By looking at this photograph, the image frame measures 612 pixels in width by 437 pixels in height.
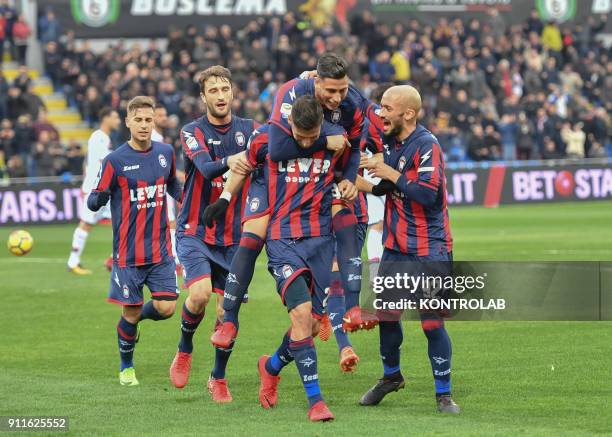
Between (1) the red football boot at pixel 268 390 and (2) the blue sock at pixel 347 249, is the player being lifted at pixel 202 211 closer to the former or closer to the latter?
(1) the red football boot at pixel 268 390

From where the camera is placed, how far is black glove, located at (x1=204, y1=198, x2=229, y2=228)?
29.4 ft

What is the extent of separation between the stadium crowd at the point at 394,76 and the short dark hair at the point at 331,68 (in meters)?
19.9

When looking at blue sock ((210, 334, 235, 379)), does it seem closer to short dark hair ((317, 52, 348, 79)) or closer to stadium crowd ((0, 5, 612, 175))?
short dark hair ((317, 52, 348, 79))

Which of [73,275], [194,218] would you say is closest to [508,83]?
[73,275]

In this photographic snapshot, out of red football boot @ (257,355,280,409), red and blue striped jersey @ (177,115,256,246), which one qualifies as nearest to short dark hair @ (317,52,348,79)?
red and blue striped jersey @ (177,115,256,246)

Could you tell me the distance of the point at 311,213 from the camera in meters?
8.54

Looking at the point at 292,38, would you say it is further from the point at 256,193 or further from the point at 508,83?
the point at 256,193

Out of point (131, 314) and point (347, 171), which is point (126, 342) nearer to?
point (131, 314)

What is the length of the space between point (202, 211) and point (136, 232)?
1.99ft

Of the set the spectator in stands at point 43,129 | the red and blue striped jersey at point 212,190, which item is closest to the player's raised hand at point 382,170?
the red and blue striped jersey at point 212,190

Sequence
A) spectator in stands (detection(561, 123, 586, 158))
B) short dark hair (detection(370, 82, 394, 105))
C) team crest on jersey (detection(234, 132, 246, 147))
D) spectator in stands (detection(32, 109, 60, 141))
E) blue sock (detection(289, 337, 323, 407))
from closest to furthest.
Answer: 1. blue sock (detection(289, 337, 323, 407))
2. team crest on jersey (detection(234, 132, 246, 147))
3. short dark hair (detection(370, 82, 394, 105))
4. spectator in stands (detection(32, 109, 60, 141))
5. spectator in stands (detection(561, 123, 586, 158))

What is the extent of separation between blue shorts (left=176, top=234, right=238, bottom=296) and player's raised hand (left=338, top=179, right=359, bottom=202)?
150cm

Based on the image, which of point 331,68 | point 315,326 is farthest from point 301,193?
point 315,326

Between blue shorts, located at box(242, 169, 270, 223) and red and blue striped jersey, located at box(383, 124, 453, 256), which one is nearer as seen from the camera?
red and blue striped jersey, located at box(383, 124, 453, 256)
